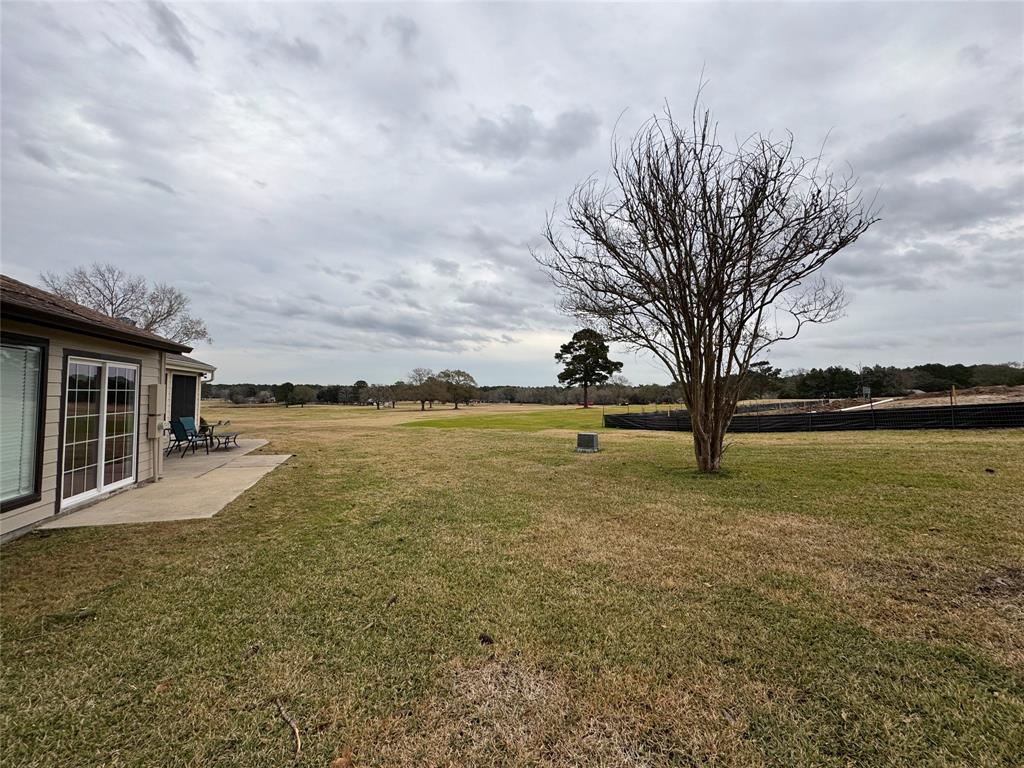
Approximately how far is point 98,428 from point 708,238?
1005 cm

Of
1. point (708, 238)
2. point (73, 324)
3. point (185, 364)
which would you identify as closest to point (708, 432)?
point (708, 238)

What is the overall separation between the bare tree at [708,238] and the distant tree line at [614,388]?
22257 mm

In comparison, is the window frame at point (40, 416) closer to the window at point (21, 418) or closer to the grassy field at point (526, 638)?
the window at point (21, 418)

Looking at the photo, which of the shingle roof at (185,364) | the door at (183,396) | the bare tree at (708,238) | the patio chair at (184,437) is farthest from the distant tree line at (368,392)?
the bare tree at (708,238)

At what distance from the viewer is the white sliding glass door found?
5117 millimetres

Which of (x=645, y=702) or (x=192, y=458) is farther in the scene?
(x=192, y=458)

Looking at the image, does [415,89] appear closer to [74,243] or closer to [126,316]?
[74,243]

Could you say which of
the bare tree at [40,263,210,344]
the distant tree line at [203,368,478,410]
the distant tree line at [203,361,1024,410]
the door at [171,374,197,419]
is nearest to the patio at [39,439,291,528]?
the door at [171,374,197,419]

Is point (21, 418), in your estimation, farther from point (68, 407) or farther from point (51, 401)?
point (68, 407)

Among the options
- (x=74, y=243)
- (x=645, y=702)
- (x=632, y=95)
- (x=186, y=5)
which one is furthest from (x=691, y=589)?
(x=74, y=243)

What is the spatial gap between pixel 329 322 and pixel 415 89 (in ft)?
90.1

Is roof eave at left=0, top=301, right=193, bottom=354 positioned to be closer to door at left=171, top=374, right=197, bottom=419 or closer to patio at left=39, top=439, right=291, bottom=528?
patio at left=39, top=439, right=291, bottom=528

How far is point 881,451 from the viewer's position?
9.34m

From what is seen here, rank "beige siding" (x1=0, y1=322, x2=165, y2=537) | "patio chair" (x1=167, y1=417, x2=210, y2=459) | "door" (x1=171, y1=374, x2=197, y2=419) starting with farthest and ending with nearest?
"door" (x1=171, y1=374, x2=197, y2=419), "patio chair" (x1=167, y1=417, x2=210, y2=459), "beige siding" (x1=0, y1=322, x2=165, y2=537)
